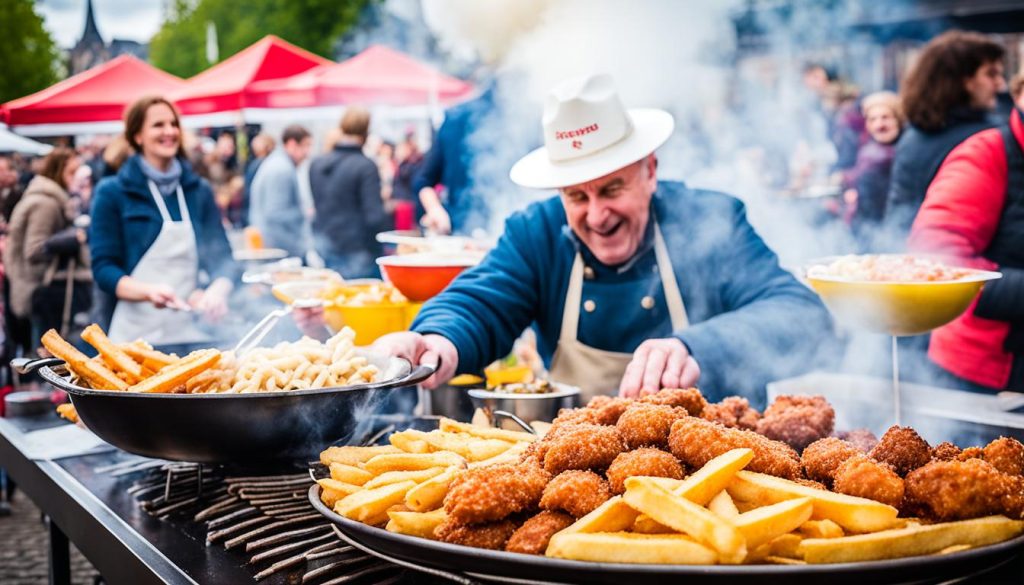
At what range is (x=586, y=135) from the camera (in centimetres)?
286

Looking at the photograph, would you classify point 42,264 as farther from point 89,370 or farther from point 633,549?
point 633,549

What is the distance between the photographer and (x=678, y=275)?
10.4 feet

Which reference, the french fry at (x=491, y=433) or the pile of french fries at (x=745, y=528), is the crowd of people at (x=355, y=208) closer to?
the french fry at (x=491, y=433)

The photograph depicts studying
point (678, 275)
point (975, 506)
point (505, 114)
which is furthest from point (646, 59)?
point (975, 506)

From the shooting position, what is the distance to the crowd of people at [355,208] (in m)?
3.67

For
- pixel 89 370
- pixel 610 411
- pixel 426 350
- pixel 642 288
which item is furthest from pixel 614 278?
pixel 89 370

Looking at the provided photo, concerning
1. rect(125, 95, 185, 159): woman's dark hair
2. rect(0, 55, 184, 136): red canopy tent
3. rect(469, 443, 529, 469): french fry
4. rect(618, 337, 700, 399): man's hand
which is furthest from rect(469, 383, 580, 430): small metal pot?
rect(0, 55, 184, 136): red canopy tent

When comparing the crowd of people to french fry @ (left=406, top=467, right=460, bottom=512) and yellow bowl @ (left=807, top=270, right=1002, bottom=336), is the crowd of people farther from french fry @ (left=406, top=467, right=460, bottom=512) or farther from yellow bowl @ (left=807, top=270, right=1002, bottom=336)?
french fry @ (left=406, top=467, right=460, bottom=512)

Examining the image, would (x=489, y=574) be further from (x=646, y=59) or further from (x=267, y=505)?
(x=646, y=59)

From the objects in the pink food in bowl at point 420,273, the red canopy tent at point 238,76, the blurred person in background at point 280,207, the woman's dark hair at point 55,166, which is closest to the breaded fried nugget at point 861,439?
the pink food in bowl at point 420,273

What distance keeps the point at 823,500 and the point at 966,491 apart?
0.71 feet

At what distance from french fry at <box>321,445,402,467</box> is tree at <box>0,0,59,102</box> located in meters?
36.9

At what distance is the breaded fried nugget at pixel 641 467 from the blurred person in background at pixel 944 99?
3477 millimetres

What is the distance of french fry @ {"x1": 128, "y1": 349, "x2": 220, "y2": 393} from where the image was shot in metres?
1.96
